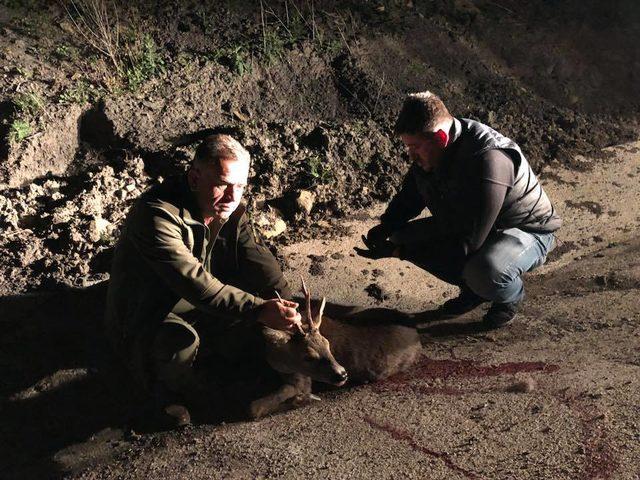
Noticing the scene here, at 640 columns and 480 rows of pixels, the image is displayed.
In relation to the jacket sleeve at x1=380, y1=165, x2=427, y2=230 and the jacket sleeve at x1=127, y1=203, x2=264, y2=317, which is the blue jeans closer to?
the jacket sleeve at x1=380, y1=165, x2=427, y2=230

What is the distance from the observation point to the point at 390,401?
→ 12.6 feet

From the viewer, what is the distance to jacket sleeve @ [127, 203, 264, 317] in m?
3.44

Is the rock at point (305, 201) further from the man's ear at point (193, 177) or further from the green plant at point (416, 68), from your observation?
the man's ear at point (193, 177)

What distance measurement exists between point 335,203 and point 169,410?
2451 millimetres

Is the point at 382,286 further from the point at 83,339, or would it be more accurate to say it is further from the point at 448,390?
the point at 83,339

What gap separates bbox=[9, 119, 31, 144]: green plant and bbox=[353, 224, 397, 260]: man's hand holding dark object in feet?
8.64

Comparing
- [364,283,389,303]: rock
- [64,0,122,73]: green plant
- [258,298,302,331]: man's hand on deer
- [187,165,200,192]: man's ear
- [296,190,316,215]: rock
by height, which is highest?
[64,0,122,73]: green plant

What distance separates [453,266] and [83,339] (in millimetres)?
2234

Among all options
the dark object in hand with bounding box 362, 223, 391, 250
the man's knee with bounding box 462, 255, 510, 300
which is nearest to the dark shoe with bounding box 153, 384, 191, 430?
the dark object in hand with bounding box 362, 223, 391, 250

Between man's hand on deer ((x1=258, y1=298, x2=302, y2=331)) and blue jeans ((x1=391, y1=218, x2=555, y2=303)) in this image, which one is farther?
blue jeans ((x1=391, y1=218, x2=555, y2=303))

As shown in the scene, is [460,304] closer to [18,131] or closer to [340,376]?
[340,376]

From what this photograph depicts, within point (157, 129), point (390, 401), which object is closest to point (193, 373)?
point (390, 401)

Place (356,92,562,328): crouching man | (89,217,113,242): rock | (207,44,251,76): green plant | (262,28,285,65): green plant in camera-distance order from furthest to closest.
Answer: (262,28,285,65): green plant < (207,44,251,76): green plant < (89,217,113,242): rock < (356,92,562,328): crouching man

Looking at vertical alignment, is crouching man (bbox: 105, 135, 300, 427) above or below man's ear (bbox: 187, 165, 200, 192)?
below
